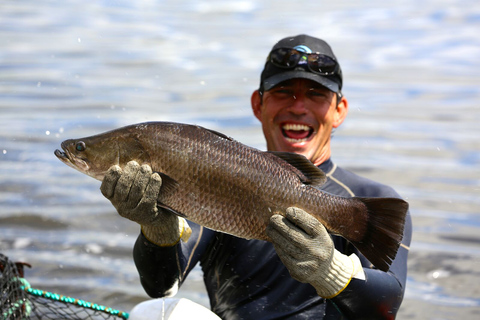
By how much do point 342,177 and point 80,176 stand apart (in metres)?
5.48

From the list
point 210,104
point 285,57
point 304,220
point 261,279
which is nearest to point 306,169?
point 304,220

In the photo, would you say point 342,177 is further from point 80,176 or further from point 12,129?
point 12,129

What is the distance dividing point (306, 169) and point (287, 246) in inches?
14.9

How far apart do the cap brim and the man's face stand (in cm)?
4

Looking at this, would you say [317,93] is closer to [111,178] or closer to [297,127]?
[297,127]

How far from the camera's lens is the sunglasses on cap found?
4.34 metres

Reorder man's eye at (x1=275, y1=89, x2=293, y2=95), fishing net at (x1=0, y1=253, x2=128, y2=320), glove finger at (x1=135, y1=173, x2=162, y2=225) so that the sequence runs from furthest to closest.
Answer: man's eye at (x1=275, y1=89, x2=293, y2=95) → fishing net at (x1=0, y1=253, x2=128, y2=320) → glove finger at (x1=135, y1=173, x2=162, y2=225)

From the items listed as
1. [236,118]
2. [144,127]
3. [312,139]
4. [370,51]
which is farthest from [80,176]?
[370,51]

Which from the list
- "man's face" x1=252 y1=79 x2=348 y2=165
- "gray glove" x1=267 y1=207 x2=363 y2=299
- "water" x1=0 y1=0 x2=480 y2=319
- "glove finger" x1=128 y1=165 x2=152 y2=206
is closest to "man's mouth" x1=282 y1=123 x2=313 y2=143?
"man's face" x1=252 y1=79 x2=348 y2=165

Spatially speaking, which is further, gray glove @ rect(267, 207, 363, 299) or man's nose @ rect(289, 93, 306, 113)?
man's nose @ rect(289, 93, 306, 113)

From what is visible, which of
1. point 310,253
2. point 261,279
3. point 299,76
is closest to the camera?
point 310,253

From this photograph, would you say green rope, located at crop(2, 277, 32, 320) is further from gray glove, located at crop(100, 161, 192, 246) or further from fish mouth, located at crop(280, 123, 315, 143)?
fish mouth, located at crop(280, 123, 315, 143)

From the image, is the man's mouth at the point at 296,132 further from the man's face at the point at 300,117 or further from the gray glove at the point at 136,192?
the gray glove at the point at 136,192

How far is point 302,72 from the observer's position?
429 centimetres
